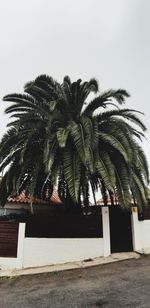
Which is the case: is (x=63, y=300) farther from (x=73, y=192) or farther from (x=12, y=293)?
(x=73, y=192)

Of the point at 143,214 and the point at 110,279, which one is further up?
the point at 143,214

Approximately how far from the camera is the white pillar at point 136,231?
1259 centimetres

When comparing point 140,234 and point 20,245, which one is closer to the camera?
point 20,245

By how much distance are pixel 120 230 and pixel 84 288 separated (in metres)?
5.62

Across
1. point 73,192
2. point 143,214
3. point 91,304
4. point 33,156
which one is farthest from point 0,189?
point 91,304

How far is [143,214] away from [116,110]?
199 inches

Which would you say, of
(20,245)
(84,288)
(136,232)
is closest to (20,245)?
(20,245)

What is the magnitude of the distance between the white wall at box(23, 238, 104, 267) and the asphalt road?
1.39 metres

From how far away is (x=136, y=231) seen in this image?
1273cm

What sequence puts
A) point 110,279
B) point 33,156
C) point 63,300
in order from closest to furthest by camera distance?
point 63,300 < point 110,279 < point 33,156

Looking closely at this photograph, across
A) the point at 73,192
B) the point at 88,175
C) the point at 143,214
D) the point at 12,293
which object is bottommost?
the point at 12,293

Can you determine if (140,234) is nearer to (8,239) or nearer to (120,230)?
(120,230)

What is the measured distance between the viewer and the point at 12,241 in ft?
35.1

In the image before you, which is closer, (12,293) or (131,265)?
(12,293)
